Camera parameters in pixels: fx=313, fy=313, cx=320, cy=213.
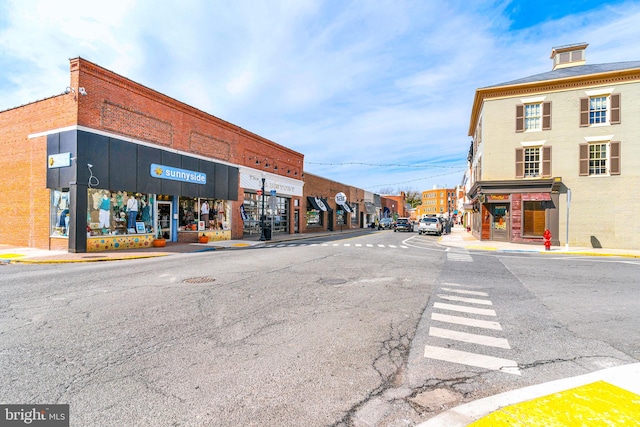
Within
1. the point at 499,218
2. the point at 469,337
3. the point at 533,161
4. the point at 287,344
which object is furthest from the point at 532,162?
the point at 287,344

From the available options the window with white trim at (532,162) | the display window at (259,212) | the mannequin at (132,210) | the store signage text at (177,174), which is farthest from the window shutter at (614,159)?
the mannequin at (132,210)

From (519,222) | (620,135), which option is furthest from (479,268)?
(620,135)

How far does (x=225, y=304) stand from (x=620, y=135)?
84.3 ft

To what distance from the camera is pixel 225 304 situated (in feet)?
19.8

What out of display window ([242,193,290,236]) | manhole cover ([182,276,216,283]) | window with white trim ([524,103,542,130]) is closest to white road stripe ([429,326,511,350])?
manhole cover ([182,276,216,283])

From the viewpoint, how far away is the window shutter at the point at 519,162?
2191 centimetres

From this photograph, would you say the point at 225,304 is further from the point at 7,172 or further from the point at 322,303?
the point at 7,172

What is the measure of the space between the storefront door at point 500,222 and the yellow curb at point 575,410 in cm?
2250

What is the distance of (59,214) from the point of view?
14641 mm

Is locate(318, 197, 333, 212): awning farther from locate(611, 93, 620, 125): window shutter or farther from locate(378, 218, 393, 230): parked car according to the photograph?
locate(611, 93, 620, 125): window shutter

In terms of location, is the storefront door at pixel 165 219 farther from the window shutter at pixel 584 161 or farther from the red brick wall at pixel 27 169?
the window shutter at pixel 584 161

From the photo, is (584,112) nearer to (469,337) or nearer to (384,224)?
(469,337)

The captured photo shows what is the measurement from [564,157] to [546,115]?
311 centimetres

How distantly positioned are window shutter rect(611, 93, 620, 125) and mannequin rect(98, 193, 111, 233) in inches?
1170
